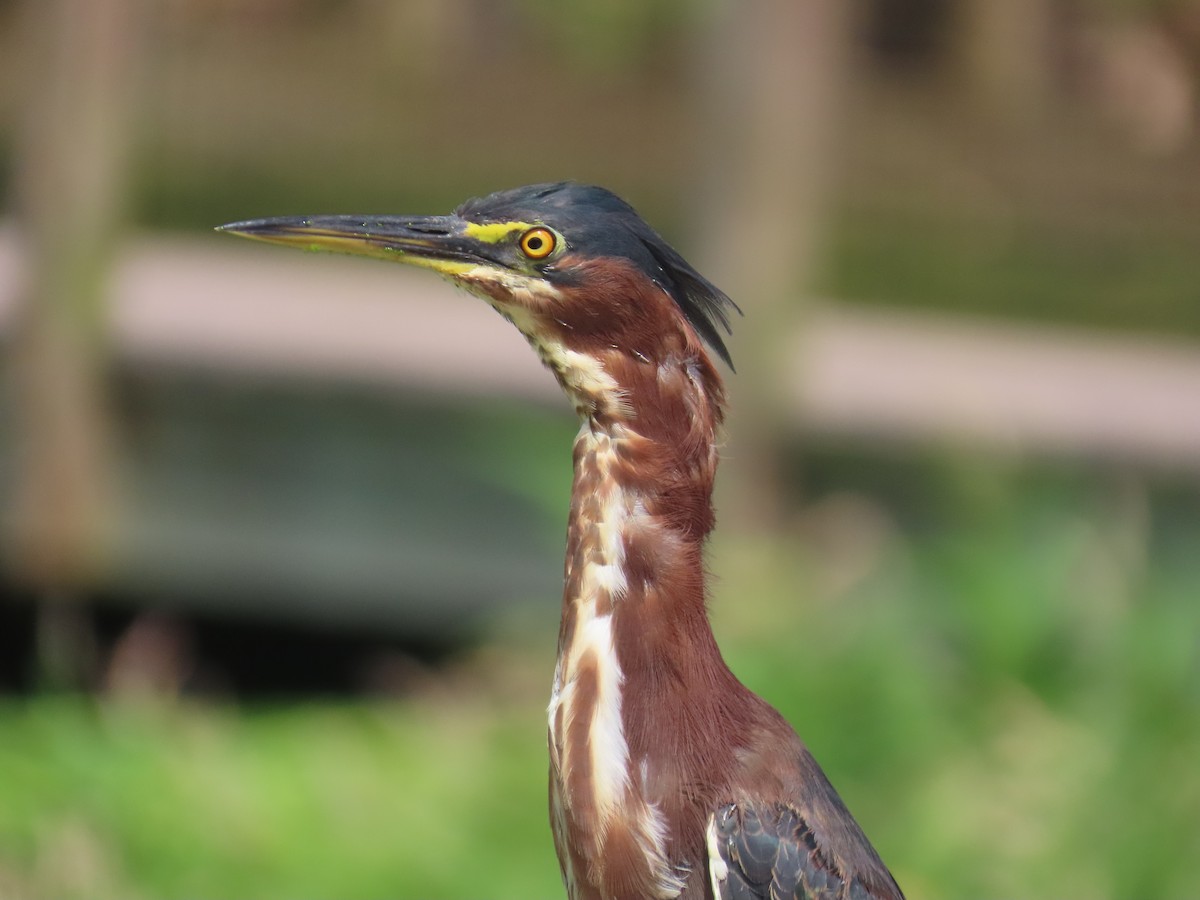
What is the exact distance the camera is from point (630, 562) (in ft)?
5.94

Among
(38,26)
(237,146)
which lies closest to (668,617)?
(38,26)

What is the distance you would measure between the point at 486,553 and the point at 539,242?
3.83 meters

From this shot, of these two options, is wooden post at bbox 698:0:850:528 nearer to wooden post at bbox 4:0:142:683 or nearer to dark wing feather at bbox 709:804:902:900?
wooden post at bbox 4:0:142:683

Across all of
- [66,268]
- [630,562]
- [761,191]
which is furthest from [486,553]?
[630,562]

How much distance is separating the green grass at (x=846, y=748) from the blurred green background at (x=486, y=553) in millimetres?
11

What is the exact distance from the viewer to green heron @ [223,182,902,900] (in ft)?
5.74

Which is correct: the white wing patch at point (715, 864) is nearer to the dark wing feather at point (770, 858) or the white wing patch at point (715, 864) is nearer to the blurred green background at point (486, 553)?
the dark wing feather at point (770, 858)

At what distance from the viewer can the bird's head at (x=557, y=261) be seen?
175 centimetres

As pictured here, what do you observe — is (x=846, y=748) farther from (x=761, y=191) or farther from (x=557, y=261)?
(x=557, y=261)

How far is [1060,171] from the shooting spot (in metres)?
9.37

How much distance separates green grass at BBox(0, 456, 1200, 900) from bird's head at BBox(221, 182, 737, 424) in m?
2.30

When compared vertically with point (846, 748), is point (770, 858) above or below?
above

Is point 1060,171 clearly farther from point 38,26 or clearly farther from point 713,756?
point 713,756

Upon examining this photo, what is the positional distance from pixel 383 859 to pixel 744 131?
2.39m
